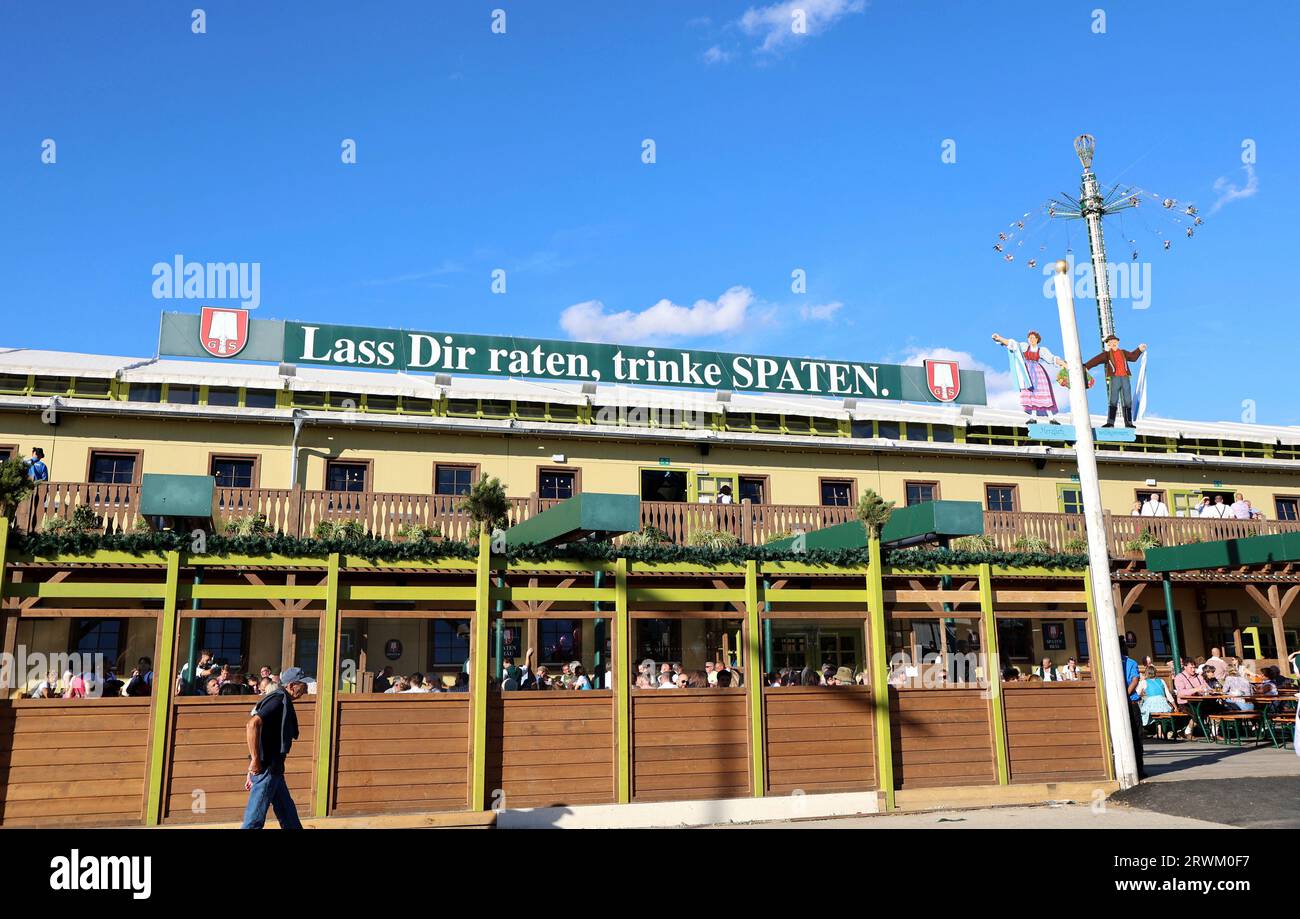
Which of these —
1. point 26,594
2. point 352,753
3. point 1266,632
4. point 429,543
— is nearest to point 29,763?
point 26,594

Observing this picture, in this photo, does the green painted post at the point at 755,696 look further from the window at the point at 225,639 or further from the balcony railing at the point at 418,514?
the window at the point at 225,639

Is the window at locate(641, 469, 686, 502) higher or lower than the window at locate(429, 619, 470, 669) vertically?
higher

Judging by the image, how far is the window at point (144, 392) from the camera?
72.9 feet

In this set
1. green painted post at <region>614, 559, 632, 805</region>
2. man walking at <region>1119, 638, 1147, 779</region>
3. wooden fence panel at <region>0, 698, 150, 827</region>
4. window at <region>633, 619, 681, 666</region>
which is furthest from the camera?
window at <region>633, 619, 681, 666</region>

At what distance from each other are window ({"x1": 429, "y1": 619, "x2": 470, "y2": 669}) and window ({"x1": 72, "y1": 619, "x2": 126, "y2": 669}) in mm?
5906

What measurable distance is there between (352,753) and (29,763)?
11.1ft

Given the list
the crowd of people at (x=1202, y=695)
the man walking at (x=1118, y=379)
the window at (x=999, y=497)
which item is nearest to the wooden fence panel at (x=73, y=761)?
the man walking at (x=1118, y=379)

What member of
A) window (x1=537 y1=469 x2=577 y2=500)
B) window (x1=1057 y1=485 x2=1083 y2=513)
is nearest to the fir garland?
window (x1=537 y1=469 x2=577 y2=500)

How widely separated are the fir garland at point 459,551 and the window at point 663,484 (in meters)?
9.19

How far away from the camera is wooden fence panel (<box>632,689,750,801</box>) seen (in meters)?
12.9

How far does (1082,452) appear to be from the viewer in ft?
48.7

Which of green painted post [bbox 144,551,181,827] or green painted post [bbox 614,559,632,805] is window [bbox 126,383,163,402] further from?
green painted post [bbox 614,559,632,805]

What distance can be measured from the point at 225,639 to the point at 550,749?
1100 centimetres
